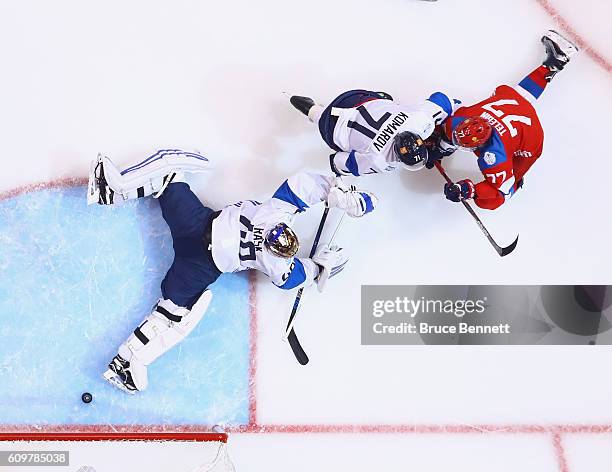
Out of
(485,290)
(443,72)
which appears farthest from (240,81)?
(485,290)

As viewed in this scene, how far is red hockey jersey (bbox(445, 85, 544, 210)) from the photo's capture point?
318 centimetres

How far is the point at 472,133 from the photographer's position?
309 cm

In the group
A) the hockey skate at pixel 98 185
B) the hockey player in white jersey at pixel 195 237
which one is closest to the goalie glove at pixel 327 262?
the hockey player in white jersey at pixel 195 237

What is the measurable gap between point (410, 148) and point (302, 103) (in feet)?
1.94

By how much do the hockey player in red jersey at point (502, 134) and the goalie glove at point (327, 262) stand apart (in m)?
0.54

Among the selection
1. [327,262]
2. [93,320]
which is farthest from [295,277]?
[93,320]

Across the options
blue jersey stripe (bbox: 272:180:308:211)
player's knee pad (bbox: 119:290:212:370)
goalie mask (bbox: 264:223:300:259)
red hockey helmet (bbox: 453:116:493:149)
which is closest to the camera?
goalie mask (bbox: 264:223:300:259)

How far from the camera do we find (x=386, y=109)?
3170 mm

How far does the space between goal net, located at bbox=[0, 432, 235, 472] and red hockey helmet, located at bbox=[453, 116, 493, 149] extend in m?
1.62

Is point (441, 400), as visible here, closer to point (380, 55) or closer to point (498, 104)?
point (498, 104)

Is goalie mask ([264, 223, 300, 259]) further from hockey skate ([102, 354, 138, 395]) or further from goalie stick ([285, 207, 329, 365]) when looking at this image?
hockey skate ([102, 354, 138, 395])

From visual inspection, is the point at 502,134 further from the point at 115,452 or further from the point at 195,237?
the point at 115,452

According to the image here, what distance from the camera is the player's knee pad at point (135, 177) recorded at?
3.28 metres

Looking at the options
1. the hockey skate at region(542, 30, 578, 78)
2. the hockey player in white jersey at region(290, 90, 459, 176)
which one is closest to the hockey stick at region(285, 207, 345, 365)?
the hockey player in white jersey at region(290, 90, 459, 176)
